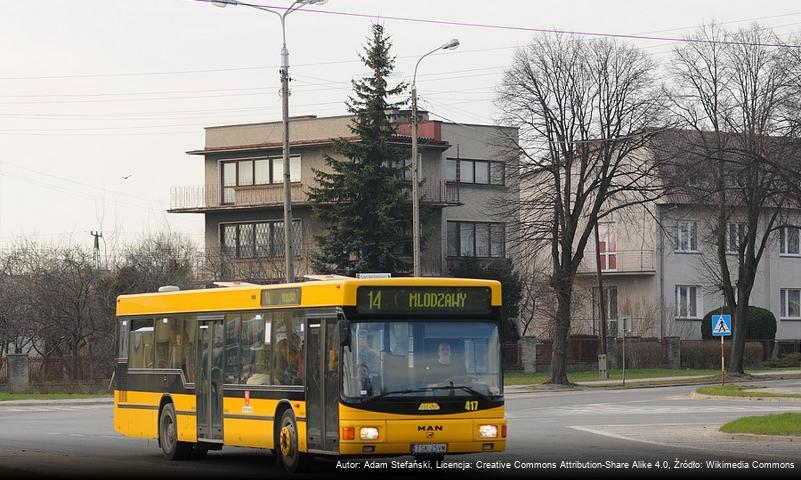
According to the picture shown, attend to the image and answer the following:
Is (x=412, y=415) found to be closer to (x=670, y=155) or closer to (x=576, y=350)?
(x=670, y=155)

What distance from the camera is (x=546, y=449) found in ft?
71.7

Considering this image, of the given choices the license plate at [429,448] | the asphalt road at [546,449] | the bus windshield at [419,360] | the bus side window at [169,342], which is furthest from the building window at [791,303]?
the license plate at [429,448]

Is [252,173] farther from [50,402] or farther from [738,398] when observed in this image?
[738,398]

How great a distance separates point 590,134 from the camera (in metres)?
51.9

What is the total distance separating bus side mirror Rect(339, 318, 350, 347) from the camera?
16750mm

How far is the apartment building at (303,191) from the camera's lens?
63.0 meters

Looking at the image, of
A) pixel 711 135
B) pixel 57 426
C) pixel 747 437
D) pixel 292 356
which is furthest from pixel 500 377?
pixel 711 135

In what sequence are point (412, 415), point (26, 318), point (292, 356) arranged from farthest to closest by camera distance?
point (26, 318), point (292, 356), point (412, 415)

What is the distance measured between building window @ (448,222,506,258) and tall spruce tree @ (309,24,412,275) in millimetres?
8475

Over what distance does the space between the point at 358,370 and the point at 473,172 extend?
50.8m

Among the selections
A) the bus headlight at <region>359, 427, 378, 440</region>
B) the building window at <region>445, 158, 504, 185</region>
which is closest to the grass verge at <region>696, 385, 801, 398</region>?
the building window at <region>445, 158, 504, 185</region>

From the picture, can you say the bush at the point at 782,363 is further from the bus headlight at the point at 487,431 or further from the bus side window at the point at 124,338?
the bus headlight at the point at 487,431

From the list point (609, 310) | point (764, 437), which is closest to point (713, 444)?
point (764, 437)

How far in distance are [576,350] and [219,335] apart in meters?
47.6
